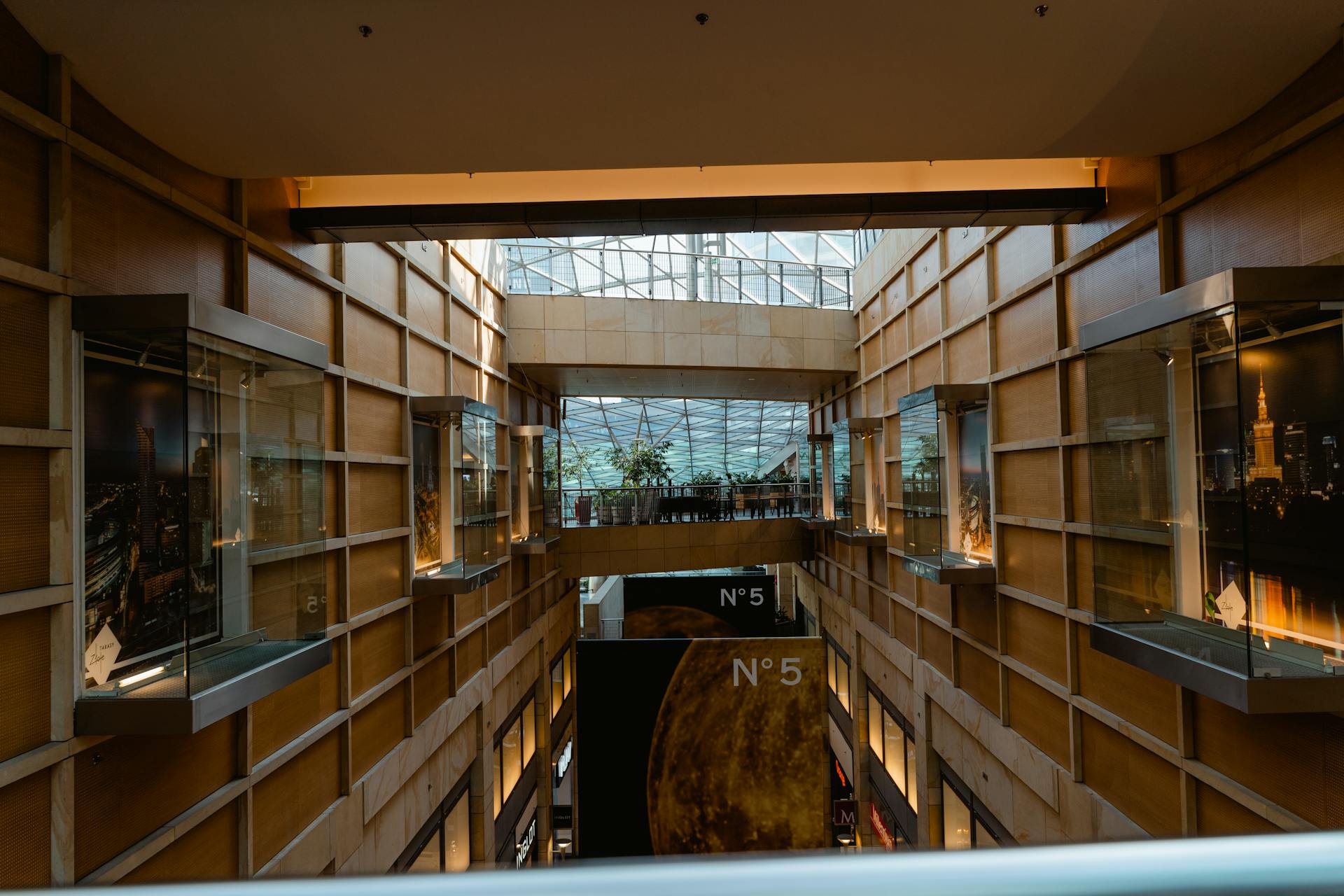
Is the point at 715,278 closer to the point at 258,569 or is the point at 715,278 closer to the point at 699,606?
the point at 699,606

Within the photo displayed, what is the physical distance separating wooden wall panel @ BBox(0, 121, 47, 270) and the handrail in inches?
191

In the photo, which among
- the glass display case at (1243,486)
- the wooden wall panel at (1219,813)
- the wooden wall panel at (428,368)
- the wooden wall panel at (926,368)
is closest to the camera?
the glass display case at (1243,486)

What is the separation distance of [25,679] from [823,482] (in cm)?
1479

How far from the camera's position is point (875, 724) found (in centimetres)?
1482

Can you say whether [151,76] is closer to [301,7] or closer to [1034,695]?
[301,7]

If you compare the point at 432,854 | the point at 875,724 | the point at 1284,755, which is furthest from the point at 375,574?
the point at 875,724

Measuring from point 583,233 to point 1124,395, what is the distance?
5032mm

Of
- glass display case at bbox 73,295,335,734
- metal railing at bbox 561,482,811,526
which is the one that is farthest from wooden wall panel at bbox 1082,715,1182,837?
metal railing at bbox 561,482,811,526

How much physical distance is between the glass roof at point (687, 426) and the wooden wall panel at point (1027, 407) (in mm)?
20847

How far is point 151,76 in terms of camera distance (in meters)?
4.32

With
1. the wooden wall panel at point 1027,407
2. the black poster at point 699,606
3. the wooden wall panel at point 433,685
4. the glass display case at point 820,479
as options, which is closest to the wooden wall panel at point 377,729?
the wooden wall panel at point 433,685

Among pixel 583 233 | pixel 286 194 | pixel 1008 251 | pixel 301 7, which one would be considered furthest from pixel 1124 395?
pixel 286 194

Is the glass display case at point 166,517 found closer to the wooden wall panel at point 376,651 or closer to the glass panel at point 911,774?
the wooden wall panel at point 376,651

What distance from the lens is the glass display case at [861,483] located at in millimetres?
13484
